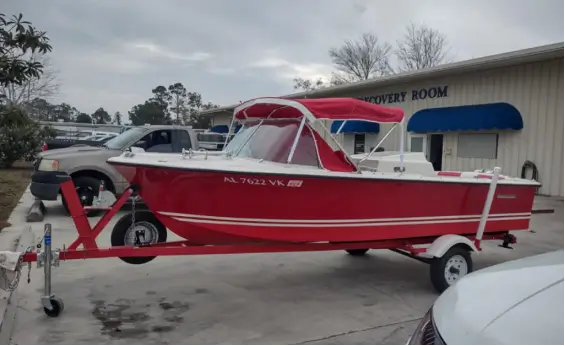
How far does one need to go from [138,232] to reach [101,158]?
217 inches

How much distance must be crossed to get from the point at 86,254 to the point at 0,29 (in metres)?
4.79

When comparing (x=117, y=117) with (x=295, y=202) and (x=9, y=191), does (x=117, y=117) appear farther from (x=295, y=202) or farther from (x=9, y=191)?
(x=295, y=202)

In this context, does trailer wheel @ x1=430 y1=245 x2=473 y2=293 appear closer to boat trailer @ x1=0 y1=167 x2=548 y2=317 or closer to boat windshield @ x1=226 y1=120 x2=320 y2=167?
boat trailer @ x1=0 y1=167 x2=548 y2=317

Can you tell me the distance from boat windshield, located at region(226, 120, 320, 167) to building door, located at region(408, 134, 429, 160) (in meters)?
12.6

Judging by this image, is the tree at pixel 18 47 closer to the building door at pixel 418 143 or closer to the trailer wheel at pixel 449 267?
the trailer wheel at pixel 449 267

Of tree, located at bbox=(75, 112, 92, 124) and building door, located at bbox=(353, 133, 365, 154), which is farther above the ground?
tree, located at bbox=(75, 112, 92, 124)

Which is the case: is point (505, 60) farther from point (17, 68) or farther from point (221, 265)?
point (17, 68)

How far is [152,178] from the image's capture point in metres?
4.76

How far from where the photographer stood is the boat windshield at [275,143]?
539cm

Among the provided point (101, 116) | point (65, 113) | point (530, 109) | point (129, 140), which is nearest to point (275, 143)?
point (129, 140)

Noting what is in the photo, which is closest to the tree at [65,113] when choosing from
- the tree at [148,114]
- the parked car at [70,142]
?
→ the tree at [148,114]

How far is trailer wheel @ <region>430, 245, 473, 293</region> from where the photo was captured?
Answer: 224 inches

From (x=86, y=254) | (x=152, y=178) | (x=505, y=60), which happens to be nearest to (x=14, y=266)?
(x=86, y=254)

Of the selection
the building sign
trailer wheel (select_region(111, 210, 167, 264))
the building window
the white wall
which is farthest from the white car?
the building sign
